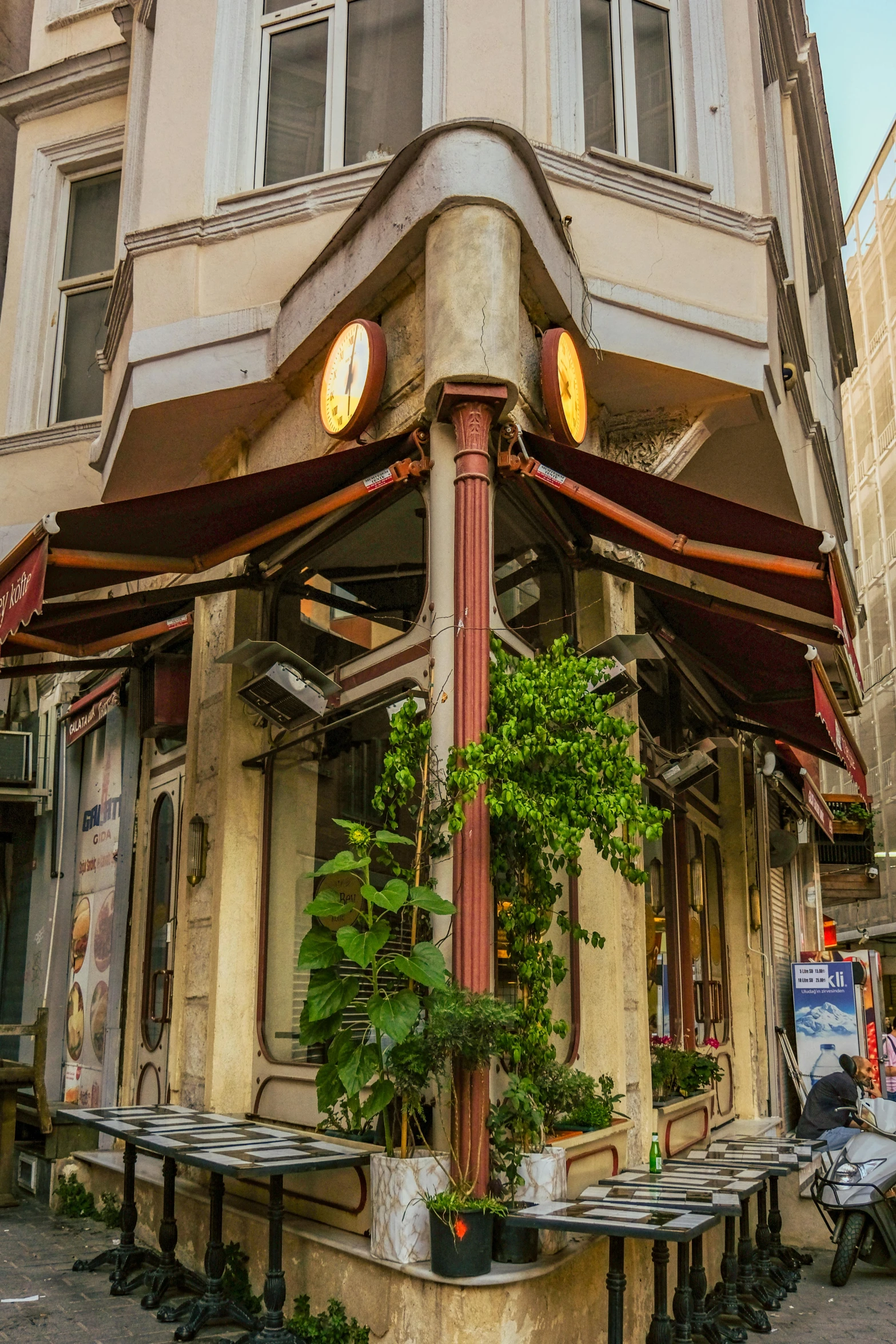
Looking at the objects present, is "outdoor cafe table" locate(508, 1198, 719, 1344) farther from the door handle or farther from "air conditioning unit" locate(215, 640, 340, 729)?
the door handle

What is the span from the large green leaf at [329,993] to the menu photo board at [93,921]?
4617 millimetres

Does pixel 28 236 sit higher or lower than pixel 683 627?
higher

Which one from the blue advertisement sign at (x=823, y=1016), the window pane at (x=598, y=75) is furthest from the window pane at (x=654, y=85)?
the blue advertisement sign at (x=823, y=1016)

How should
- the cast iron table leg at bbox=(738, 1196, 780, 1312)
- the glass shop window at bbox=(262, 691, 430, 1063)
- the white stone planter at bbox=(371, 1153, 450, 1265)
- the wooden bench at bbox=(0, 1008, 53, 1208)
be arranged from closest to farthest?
the white stone planter at bbox=(371, 1153, 450, 1265), the cast iron table leg at bbox=(738, 1196, 780, 1312), the glass shop window at bbox=(262, 691, 430, 1063), the wooden bench at bbox=(0, 1008, 53, 1208)

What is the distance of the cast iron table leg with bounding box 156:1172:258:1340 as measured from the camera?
203 inches

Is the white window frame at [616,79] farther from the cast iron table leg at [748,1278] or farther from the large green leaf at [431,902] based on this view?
the cast iron table leg at [748,1278]

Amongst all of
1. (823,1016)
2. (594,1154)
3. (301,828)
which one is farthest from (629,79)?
(823,1016)

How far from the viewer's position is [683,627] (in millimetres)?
7730

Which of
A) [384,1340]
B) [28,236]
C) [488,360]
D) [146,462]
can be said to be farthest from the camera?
[28,236]

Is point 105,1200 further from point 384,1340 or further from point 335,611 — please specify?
point 335,611

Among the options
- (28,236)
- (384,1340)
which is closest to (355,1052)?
(384,1340)

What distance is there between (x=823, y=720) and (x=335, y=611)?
297 centimetres

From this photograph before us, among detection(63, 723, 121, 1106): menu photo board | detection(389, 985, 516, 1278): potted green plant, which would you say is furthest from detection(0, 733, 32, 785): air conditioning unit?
detection(389, 985, 516, 1278): potted green plant

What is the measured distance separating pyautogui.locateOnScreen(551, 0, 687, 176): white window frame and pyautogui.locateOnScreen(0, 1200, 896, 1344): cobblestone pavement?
670cm
